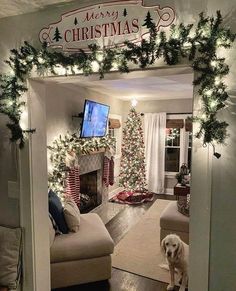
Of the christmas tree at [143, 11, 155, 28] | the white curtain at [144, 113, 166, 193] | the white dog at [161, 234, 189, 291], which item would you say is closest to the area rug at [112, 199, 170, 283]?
the white dog at [161, 234, 189, 291]

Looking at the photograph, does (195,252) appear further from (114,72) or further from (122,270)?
(122,270)

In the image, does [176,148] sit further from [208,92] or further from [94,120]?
[208,92]

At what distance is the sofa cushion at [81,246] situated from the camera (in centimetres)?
268

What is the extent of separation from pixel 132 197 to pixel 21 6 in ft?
16.0

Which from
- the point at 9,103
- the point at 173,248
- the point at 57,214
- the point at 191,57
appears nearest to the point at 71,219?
the point at 57,214

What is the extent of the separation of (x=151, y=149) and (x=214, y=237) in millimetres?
5056

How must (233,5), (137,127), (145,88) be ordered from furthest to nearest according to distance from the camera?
1. (137,127)
2. (145,88)
3. (233,5)

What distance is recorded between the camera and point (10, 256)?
83.1 inches

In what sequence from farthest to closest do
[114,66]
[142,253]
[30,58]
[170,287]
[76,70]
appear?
[142,253] < [170,287] < [30,58] < [76,70] < [114,66]

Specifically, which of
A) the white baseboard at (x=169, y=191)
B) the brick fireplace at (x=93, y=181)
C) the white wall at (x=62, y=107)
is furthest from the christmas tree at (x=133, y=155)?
the white wall at (x=62, y=107)

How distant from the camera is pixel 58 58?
1.79 metres

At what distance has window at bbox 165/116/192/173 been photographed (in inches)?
252

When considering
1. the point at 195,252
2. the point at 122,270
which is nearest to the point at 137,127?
the point at 122,270

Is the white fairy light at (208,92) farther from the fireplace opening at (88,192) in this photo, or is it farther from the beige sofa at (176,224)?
the fireplace opening at (88,192)
